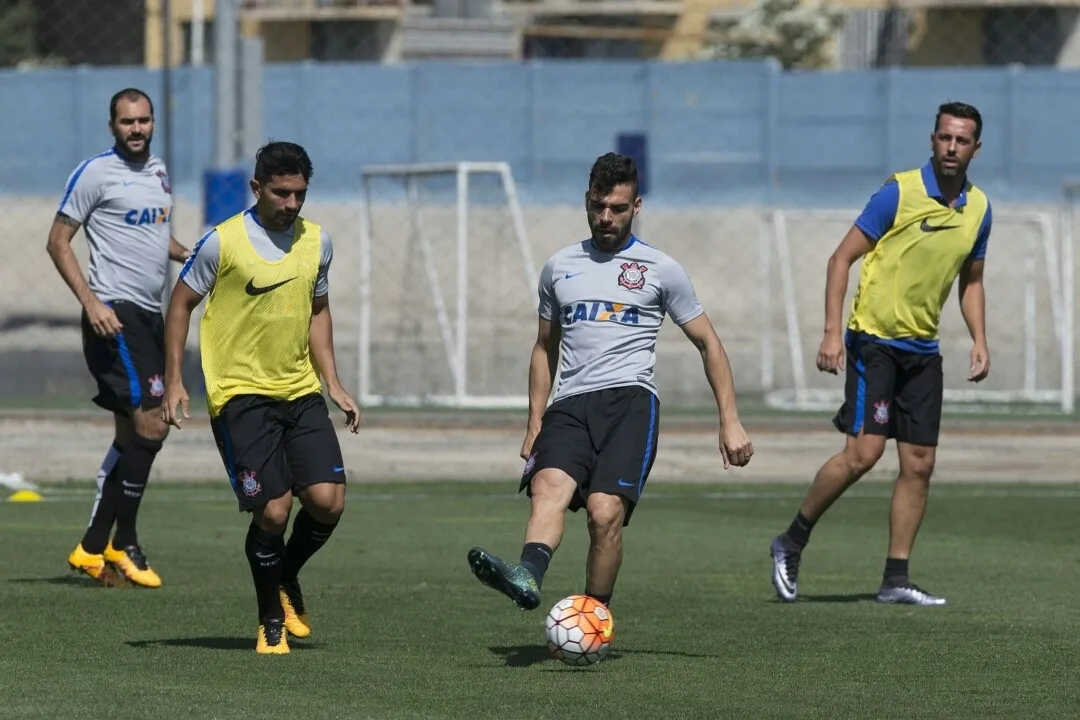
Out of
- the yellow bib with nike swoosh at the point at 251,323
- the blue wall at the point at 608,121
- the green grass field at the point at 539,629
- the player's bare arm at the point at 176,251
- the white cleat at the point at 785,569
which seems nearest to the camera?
the green grass field at the point at 539,629

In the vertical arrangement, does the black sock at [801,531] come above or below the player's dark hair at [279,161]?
below

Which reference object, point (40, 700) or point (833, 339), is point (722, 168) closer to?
point (833, 339)

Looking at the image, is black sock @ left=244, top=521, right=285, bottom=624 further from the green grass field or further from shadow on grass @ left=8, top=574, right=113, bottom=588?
shadow on grass @ left=8, top=574, right=113, bottom=588

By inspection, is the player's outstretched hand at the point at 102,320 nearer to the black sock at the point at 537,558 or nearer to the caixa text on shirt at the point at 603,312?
the caixa text on shirt at the point at 603,312

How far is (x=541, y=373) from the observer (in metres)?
8.63

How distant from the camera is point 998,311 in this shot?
29359 mm

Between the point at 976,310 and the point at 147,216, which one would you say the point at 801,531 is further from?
the point at 147,216

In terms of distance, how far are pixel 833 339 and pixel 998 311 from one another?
1986 centimetres

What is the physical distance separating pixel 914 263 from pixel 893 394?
24.5 inches

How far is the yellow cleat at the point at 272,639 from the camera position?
8.45m

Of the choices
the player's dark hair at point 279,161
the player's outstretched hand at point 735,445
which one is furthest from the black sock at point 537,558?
the player's dark hair at point 279,161

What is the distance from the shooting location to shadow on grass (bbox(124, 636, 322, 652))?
28.2 ft

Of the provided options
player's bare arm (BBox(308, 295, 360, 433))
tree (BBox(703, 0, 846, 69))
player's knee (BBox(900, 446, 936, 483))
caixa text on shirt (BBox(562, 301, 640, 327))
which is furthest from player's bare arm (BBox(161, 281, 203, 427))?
tree (BBox(703, 0, 846, 69))

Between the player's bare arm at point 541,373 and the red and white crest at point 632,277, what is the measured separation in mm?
321
